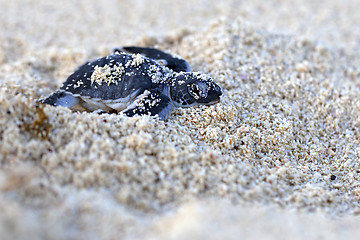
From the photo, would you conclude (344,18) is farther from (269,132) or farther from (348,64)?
(269,132)

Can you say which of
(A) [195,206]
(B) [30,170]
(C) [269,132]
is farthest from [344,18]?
(B) [30,170]

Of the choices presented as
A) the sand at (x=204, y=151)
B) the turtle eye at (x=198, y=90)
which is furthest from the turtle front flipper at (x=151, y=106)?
the turtle eye at (x=198, y=90)

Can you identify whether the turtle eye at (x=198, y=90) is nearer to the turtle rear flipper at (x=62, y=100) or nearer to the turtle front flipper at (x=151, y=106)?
the turtle front flipper at (x=151, y=106)

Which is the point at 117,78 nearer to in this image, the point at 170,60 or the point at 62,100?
the point at 62,100

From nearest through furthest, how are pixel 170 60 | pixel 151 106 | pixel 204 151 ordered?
pixel 204 151 → pixel 151 106 → pixel 170 60

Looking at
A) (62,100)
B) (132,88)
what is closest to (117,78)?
(132,88)

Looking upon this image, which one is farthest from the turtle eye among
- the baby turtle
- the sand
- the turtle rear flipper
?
the turtle rear flipper
